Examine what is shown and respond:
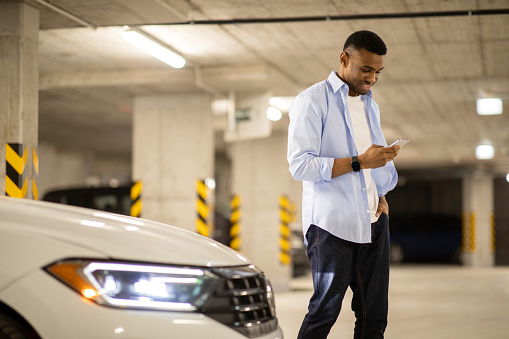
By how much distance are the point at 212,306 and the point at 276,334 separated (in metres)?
0.39

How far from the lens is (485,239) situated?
91.3ft

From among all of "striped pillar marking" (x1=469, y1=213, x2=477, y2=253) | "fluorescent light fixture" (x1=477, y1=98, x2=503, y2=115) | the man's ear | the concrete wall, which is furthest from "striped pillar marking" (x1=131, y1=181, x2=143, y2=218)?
"striped pillar marking" (x1=469, y1=213, x2=477, y2=253)

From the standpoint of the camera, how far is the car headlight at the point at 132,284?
7.27 ft

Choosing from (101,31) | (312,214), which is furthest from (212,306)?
(101,31)

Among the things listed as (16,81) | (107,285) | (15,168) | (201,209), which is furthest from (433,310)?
(107,285)

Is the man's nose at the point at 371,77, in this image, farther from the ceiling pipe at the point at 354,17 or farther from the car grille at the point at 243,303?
the ceiling pipe at the point at 354,17

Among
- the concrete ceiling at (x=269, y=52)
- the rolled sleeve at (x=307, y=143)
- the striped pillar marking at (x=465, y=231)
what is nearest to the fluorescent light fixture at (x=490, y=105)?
the concrete ceiling at (x=269, y=52)

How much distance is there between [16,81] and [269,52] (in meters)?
4.00

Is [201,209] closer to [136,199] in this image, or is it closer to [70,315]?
[136,199]

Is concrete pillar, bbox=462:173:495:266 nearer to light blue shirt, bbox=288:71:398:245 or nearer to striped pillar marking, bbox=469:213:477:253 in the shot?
striped pillar marking, bbox=469:213:477:253

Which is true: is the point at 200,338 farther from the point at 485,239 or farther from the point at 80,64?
the point at 485,239

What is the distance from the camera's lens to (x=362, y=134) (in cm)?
358

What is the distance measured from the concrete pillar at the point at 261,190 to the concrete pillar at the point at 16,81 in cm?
886

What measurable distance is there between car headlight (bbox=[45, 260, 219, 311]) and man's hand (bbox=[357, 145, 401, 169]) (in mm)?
1172
